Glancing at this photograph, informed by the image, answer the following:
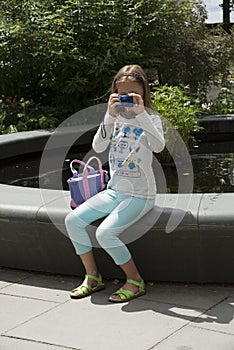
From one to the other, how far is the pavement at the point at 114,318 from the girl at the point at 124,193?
14 cm

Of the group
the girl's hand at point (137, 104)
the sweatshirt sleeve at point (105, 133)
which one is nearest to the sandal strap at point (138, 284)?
the sweatshirt sleeve at point (105, 133)

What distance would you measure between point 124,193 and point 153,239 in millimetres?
323

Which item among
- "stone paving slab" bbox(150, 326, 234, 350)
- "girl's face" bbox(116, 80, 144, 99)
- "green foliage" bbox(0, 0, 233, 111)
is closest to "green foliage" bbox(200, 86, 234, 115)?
"green foliage" bbox(0, 0, 233, 111)

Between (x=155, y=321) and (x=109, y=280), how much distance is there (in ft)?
2.37

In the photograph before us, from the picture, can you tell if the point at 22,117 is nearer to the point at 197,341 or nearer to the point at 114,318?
the point at 114,318

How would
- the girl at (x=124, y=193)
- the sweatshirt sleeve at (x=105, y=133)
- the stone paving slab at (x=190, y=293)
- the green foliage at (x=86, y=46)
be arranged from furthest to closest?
the green foliage at (x=86, y=46)
the sweatshirt sleeve at (x=105, y=133)
the girl at (x=124, y=193)
the stone paving slab at (x=190, y=293)

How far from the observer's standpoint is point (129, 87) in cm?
406

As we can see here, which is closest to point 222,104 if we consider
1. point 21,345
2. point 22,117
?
point 22,117

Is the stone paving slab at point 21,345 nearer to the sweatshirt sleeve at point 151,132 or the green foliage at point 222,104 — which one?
the sweatshirt sleeve at point 151,132

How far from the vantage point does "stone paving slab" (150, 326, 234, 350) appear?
10.6 feet

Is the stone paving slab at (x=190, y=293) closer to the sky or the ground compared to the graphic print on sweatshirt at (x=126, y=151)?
closer to the ground

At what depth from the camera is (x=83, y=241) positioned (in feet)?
13.1

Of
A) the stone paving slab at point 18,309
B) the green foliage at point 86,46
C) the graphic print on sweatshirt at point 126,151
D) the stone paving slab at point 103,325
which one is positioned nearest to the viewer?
the stone paving slab at point 103,325

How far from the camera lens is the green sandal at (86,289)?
396 centimetres
